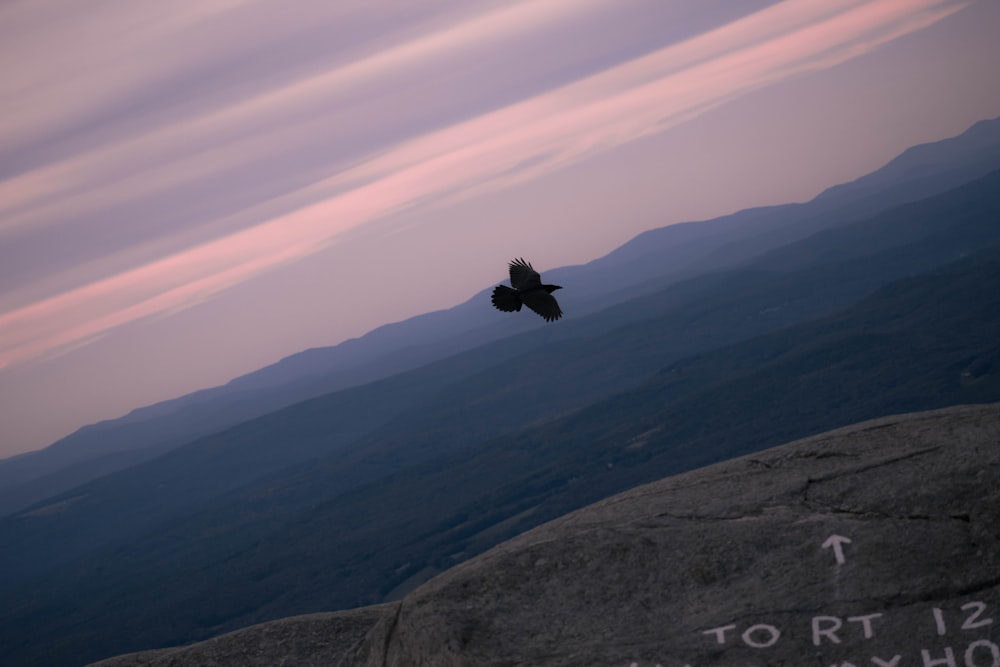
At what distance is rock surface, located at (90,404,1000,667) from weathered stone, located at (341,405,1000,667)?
19mm

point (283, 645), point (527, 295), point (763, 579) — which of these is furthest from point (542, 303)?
point (283, 645)

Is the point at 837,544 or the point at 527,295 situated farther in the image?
the point at 527,295

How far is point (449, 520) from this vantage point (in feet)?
642

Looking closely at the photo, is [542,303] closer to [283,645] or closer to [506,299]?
[506,299]

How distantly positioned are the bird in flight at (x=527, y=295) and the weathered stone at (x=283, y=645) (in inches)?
195

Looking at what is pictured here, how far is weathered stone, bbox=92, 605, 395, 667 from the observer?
45.8ft

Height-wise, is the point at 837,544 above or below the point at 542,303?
below

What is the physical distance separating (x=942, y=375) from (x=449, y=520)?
107m

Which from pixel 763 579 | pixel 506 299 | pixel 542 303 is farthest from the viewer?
pixel 506 299

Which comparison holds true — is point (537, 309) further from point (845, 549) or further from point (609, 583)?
point (845, 549)

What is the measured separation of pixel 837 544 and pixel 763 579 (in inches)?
38.4

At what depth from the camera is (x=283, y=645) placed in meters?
14.4

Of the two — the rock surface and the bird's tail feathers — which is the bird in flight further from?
the rock surface

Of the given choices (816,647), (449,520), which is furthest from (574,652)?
(449,520)
